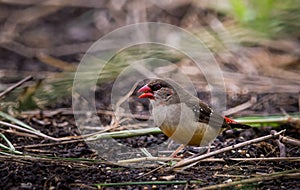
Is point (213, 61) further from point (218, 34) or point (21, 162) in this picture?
point (21, 162)

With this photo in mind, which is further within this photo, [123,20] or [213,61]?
[123,20]

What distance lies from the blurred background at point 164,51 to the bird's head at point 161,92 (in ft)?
3.41

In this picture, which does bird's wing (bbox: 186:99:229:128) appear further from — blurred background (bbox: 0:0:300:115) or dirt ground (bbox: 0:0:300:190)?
blurred background (bbox: 0:0:300:115)

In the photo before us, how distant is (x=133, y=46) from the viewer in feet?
22.2

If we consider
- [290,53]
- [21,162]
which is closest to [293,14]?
[290,53]

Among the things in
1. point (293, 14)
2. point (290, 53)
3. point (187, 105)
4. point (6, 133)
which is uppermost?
point (293, 14)

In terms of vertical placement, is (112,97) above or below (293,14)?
below

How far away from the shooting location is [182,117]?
4242 millimetres

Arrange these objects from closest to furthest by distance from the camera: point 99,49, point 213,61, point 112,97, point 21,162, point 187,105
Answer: point 21,162 → point 187,105 → point 112,97 → point 213,61 → point 99,49

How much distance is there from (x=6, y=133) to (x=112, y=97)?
4.75ft

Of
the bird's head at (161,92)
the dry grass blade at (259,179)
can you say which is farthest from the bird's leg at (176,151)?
the dry grass blade at (259,179)

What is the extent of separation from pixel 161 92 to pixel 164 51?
6.98 ft

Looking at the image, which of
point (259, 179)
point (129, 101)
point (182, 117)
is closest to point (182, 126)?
point (182, 117)

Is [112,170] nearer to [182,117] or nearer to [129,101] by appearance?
[182,117]
